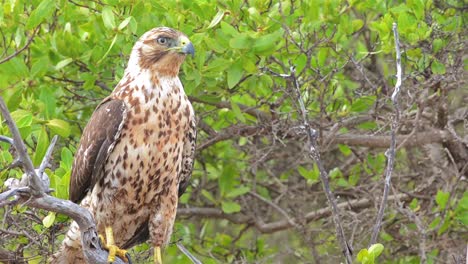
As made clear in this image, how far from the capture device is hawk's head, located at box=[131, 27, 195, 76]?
16.6 ft

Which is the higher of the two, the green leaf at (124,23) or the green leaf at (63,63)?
the green leaf at (124,23)

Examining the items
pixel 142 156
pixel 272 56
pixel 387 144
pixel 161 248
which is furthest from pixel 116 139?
pixel 387 144

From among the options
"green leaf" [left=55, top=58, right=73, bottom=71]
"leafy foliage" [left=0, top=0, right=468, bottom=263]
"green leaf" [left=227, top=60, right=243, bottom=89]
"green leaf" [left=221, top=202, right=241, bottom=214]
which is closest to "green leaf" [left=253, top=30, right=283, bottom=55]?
"leafy foliage" [left=0, top=0, right=468, bottom=263]

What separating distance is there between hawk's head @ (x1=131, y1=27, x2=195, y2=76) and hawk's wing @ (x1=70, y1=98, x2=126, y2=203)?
29 centimetres

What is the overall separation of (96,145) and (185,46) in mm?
672

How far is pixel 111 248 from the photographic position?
4898 mm

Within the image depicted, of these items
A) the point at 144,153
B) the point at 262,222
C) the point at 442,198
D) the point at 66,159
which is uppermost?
the point at 144,153

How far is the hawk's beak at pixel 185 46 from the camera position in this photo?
4.93 m

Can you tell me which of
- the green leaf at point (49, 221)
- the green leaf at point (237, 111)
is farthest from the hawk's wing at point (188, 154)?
the green leaf at point (49, 221)

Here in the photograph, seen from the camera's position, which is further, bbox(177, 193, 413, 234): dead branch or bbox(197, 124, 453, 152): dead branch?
bbox(177, 193, 413, 234): dead branch

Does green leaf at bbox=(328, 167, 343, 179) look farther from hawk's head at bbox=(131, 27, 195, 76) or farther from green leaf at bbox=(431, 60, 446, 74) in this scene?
hawk's head at bbox=(131, 27, 195, 76)

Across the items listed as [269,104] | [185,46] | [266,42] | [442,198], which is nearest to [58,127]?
[185,46]

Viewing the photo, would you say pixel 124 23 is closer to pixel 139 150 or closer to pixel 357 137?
pixel 139 150

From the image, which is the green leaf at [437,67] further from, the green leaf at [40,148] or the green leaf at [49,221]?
the green leaf at [49,221]
